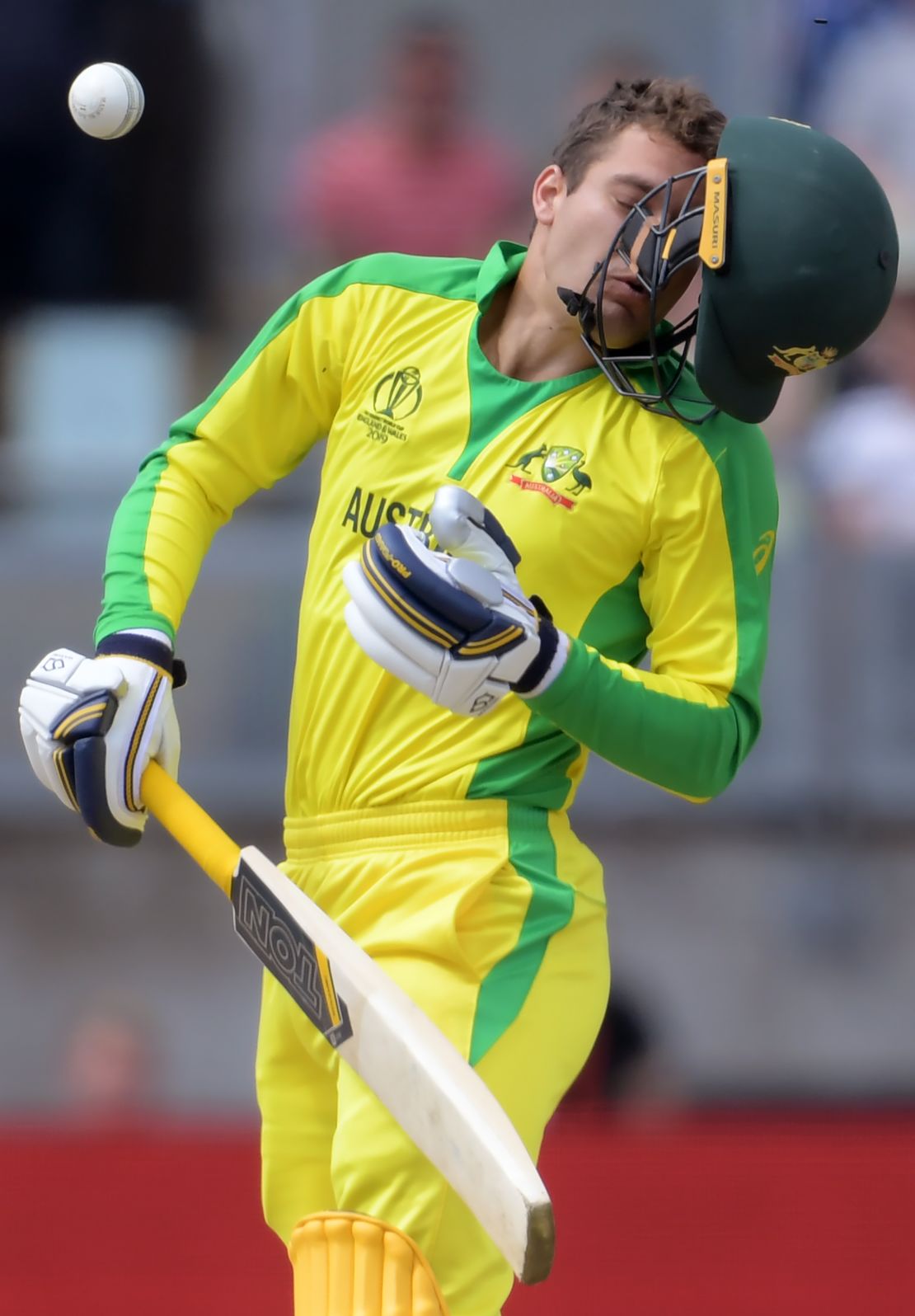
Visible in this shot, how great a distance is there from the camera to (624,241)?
239cm

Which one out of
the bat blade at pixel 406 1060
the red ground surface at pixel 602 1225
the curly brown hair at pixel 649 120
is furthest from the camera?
the red ground surface at pixel 602 1225

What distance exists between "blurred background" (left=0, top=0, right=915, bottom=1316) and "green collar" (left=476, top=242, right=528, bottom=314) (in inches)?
94.8

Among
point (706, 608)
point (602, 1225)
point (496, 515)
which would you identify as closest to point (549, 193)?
point (496, 515)

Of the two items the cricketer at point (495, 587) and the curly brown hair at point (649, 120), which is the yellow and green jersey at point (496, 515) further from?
the curly brown hair at point (649, 120)

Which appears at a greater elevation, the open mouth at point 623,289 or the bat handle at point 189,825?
the open mouth at point 623,289

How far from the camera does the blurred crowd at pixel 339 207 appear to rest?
498cm

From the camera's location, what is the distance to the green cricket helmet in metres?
2.26

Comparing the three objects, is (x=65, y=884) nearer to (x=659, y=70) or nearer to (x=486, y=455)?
(x=659, y=70)

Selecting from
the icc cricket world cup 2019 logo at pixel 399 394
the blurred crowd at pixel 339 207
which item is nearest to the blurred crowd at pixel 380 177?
the blurred crowd at pixel 339 207

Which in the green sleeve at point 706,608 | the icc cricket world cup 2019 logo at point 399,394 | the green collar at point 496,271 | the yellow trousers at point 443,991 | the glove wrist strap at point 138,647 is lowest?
the yellow trousers at point 443,991

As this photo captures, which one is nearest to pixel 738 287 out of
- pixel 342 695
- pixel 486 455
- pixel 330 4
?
pixel 486 455

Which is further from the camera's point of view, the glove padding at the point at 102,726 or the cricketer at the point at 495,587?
the glove padding at the point at 102,726

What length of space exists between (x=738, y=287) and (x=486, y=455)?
0.36 m

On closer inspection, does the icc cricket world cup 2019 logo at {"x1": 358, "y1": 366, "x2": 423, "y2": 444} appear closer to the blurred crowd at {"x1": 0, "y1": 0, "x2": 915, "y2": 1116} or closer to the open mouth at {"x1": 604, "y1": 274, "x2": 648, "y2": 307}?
the open mouth at {"x1": 604, "y1": 274, "x2": 648, "y2": 307}
